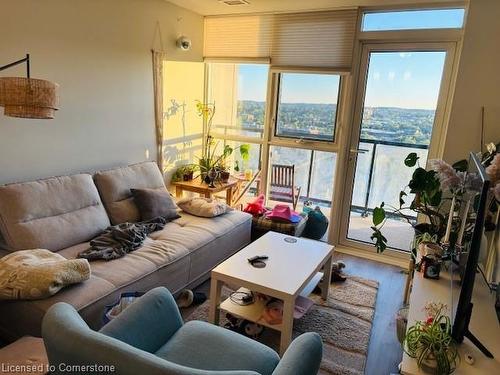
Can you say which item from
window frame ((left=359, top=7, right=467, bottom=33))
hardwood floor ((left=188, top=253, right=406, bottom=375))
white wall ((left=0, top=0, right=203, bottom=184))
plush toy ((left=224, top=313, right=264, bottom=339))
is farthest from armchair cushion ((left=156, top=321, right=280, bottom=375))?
window frame ((left=359, top=7, right=467, bottom=33))

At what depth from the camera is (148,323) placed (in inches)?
61.1

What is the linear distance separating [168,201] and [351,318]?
1.76 meters

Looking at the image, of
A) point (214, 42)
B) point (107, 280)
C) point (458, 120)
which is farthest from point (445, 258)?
point (214, 42)

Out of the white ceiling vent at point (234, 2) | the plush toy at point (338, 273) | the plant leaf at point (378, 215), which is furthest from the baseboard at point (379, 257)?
the white ceiling vent at point (234, 2)

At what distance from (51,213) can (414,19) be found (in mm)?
3379

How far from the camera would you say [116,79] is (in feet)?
10.4

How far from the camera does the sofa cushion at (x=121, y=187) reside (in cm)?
286

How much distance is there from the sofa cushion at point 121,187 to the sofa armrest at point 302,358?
197 cm

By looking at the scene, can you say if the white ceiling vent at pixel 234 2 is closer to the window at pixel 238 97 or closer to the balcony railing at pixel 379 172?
the window at pixel 238 97

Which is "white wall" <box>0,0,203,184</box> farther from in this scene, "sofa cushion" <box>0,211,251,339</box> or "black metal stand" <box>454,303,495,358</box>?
"black metal stand" <box>454,303,495,358</box>

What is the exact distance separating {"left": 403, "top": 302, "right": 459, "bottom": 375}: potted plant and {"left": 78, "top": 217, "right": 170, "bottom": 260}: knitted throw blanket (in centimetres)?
179

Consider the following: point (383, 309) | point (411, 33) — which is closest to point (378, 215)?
point (383, 309)

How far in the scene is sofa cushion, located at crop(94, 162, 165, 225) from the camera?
2857 millimetres

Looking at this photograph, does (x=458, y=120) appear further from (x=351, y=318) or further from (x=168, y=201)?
(x=168, y=201)
